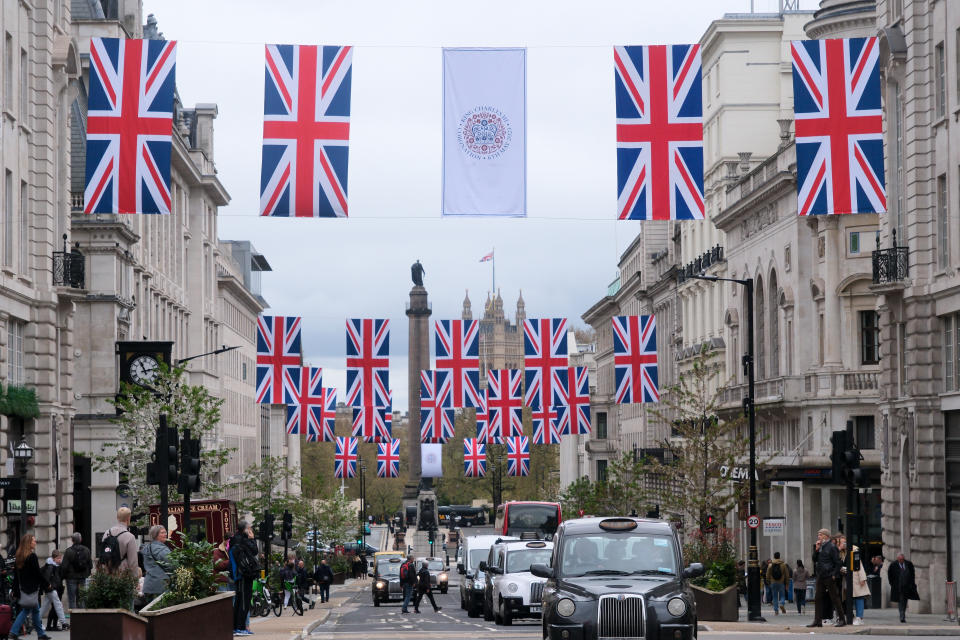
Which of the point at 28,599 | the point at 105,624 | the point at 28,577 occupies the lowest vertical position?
the point at 28,599

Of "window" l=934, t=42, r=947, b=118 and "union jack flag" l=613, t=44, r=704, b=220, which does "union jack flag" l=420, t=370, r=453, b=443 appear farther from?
"union jack flag" l=613, t=44, r=704, b=220

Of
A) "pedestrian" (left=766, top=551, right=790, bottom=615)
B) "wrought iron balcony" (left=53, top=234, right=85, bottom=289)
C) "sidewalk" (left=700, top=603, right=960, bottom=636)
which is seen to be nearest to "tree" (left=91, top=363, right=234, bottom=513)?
"wrought iron balcony" (left=53, top=234, right=85, bottom=289)

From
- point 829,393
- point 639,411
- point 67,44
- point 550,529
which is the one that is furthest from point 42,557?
point 639,411

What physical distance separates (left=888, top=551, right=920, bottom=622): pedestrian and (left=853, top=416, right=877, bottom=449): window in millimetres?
20452

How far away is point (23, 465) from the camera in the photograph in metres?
37.4

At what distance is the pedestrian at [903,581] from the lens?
37.3 metres

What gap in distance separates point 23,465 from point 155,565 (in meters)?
14.3

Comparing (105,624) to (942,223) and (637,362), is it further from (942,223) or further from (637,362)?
(637,362)

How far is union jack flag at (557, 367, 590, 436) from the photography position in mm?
65438

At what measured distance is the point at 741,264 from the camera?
7356 centimetres

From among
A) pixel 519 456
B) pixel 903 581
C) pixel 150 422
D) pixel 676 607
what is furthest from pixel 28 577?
pixel 519 456

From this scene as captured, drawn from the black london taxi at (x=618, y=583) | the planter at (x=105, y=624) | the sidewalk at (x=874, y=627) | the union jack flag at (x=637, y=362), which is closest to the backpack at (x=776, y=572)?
the sidewalk at (x=874, y=627)

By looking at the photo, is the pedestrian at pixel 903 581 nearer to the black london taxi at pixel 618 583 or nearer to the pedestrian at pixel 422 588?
the pedestrian at pixel 422 588

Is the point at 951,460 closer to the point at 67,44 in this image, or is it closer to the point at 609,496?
the point at 67,44
